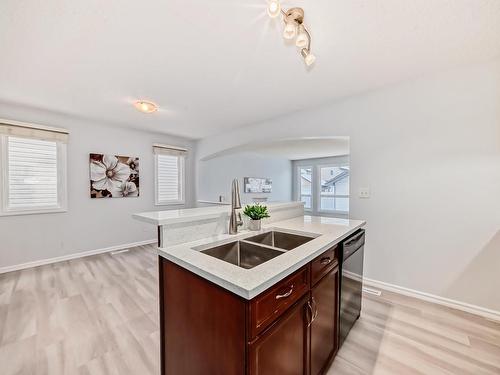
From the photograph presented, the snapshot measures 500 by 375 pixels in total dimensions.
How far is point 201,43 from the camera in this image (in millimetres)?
1811

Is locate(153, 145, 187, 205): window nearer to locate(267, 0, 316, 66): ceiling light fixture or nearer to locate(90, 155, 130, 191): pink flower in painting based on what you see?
locate(90, 155, 130, 191): pink flower in painting

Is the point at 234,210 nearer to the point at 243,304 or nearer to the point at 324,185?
the point at 243,304

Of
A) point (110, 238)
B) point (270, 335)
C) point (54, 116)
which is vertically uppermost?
point (54, 116)

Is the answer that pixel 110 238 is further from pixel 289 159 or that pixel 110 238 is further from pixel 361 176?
pixel 289 159

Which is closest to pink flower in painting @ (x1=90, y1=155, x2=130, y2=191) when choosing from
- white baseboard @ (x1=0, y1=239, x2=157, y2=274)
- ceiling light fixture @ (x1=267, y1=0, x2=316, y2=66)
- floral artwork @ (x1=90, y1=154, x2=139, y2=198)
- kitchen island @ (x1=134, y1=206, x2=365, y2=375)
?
floral artwork @ (x1=90, y1=154, x2=139, y2=198)

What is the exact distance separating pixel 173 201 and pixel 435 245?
4.63 meters

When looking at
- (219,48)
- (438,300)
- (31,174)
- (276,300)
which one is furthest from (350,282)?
(31,174)

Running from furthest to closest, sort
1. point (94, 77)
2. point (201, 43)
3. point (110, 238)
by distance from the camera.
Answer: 1. point (110, 238)
2. point (94, 77)
3. point (201, 43)

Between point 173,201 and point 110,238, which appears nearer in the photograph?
point 110,238

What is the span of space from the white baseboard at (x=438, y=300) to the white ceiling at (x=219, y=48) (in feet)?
7.77

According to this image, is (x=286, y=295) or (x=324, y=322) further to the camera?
(x=324, y=322)

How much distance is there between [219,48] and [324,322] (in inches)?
88.2

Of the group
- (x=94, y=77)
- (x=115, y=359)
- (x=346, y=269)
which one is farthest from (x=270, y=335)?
(x=94, y=77)

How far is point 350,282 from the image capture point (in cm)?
175
